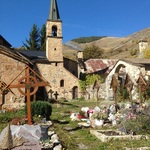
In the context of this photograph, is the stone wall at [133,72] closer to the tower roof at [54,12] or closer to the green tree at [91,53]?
the tower roof at [54,12]

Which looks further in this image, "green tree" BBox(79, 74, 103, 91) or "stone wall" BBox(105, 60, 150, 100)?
"green tree" BBox(79, 74, 103, 91)

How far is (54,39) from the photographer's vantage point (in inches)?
1414

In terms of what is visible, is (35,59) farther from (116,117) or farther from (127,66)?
(116,117)

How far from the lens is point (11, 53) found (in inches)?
884

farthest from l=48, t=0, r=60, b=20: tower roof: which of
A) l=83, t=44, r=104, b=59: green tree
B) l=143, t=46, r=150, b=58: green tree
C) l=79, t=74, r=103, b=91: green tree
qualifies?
l=83, t=44, r=104, b=59: green tree

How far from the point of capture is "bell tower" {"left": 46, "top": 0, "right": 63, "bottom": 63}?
116ft

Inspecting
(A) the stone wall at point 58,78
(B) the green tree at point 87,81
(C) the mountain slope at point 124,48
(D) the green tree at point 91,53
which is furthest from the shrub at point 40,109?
(D) the green tree at point 91,53

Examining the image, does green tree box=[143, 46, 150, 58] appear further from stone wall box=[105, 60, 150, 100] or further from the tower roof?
the tower roof

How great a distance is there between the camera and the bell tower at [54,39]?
35.5 metres

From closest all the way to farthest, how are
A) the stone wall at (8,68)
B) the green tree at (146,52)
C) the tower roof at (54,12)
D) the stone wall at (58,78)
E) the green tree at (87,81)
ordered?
the stone wall at (8,68) < the stone wall at (58,78) < the green tree at (87,81) < the tower roof at (54,12) < the green tree at (146,52)

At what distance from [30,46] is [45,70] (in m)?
21.2

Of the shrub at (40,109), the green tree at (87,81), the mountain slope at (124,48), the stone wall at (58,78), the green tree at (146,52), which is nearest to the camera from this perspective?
the shrub at (40,109)

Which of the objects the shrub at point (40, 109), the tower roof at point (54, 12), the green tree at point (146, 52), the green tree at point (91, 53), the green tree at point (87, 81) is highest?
the tower roof at point (54, 12)

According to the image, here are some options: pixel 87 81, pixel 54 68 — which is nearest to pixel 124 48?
pixel 87 81
